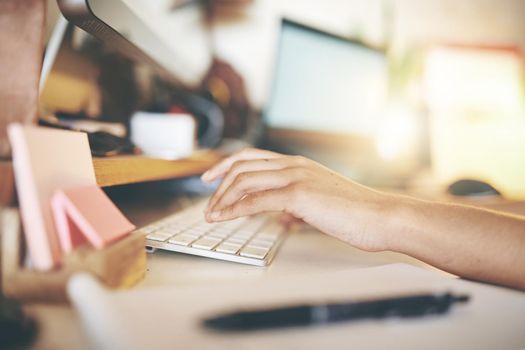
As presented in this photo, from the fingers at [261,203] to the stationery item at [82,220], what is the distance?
15 centimetres

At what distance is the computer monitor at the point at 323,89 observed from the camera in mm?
1034

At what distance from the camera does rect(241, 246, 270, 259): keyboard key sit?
1.34ft

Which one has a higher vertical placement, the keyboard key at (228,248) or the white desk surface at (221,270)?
the keyboard key at (228,248)

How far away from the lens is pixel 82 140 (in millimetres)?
335

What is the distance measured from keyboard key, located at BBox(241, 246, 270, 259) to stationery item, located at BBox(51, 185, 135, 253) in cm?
15

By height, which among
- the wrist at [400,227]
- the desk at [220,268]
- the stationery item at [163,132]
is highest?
the stationery item at [163,132]

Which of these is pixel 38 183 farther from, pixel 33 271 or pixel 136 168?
pixel 136 168

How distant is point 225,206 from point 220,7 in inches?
54.5

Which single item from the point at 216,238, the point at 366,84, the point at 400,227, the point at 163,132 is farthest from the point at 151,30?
the point at 366,84

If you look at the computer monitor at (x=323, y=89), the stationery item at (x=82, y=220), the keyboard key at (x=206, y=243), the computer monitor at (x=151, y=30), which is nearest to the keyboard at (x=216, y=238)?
the keyboard key at (x=206, y=243)

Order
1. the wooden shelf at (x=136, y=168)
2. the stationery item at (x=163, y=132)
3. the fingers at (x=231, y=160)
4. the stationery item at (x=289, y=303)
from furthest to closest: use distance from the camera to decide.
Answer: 1. the stationery item at (x=163, y=132)
2. the fingers at (x=231, y=160)
3. the wooden shelf at (x=136, y=168)
4. the stationery item at (x=289, y=303)

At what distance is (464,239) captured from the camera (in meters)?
0.40

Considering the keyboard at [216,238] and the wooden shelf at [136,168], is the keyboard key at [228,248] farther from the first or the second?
the wooden shelf at [136,168]

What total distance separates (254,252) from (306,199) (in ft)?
0.30
